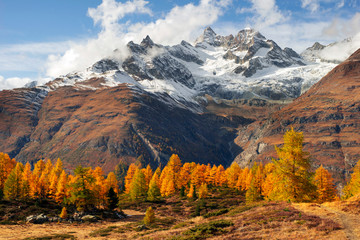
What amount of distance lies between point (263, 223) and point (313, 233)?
16.0 ft

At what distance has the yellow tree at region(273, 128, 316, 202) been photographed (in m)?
33.2

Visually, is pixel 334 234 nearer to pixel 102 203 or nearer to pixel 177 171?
pixel 102 203

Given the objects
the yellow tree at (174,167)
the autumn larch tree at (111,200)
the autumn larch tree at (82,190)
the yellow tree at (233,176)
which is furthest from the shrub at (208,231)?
the yellow tree at (233,176)

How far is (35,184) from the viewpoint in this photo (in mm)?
66188

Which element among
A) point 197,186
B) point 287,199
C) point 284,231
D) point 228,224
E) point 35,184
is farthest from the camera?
point 197,186

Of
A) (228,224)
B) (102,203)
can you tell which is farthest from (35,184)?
(228,224)

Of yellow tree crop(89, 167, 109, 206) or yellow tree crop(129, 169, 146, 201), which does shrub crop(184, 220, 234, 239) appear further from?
yellow tree crop(129, 169, 146, 201)

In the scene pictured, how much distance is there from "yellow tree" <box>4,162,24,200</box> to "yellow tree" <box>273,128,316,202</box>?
61.5m

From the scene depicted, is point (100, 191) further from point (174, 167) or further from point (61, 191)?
point (174, 167)

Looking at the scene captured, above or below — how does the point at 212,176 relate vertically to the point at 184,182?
above

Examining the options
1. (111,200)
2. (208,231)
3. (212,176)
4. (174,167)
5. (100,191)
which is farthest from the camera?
(212,176)

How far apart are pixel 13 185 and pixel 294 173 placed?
64980 millimetres

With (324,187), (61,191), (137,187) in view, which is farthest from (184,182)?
(324,187)

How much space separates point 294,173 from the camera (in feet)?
110
